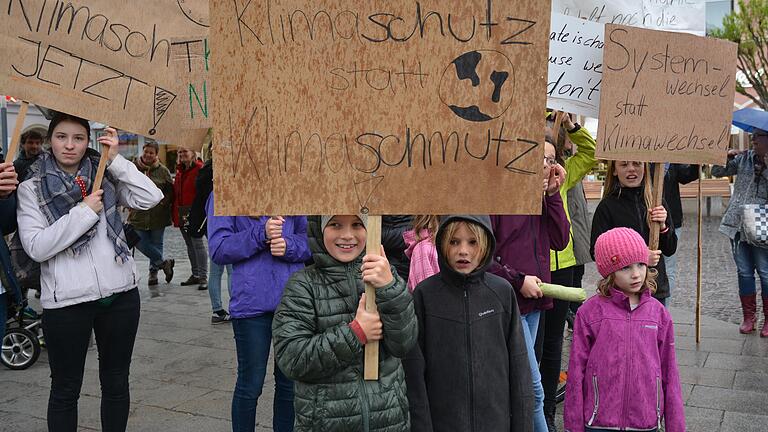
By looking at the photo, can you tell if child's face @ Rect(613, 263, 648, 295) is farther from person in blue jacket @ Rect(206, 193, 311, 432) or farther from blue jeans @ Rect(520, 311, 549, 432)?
person in blue jacket @ Rect(206, 193, 311, 432)

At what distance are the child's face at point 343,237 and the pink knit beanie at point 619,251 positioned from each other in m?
1.30

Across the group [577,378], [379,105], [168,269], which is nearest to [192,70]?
[379,105]

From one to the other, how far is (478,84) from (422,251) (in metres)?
1.68

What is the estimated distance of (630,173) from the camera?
15.8ft

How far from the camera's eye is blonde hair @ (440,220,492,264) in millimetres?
3490

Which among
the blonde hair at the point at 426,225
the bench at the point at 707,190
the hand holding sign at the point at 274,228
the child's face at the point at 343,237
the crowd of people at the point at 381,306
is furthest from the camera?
the bench at the point at 707,190

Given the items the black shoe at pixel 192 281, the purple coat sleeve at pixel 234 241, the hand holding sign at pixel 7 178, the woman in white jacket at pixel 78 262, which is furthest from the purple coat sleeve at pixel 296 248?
the black shoe at pixel 192 281

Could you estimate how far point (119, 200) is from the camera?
424cm

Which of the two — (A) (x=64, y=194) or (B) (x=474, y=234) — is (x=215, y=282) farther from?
(B) (x=474, y=234)

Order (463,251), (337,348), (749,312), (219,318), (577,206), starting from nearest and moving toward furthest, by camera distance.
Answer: (337,348) < (463,251) < (577,206) < (749,312) < (219,318)

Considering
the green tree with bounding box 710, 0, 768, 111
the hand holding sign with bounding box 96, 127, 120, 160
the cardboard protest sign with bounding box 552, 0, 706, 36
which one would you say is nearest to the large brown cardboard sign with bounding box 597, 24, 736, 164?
the cardboard protest sign with bounding box 552, 0, 706, 36

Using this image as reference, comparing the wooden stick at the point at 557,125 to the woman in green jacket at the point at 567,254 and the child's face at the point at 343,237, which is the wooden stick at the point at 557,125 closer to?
the woman in green jacket at the point at 567,254

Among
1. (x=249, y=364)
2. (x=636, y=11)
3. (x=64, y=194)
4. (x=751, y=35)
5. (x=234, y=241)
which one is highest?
(x=751, y=35)

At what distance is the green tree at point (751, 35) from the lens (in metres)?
28.8
